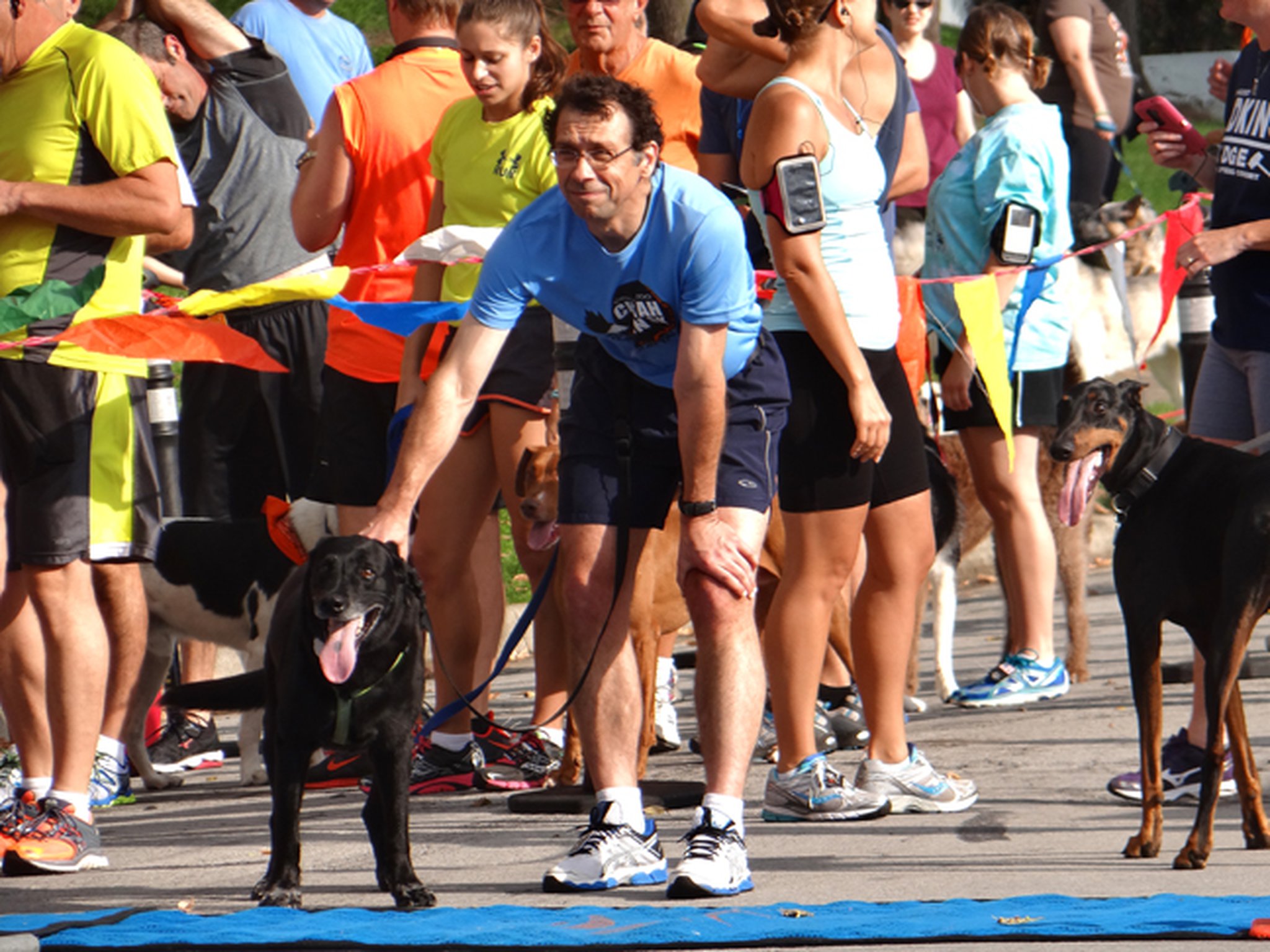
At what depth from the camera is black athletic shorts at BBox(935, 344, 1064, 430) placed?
23.6ft

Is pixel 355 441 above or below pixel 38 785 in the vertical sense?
above

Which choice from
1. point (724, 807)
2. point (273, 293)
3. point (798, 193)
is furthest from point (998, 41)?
point (724, 807)

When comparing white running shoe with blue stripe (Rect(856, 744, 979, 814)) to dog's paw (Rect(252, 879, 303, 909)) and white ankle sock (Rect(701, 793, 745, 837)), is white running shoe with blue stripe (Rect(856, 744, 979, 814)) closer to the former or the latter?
white ankle sock (Rect(701, 793, 745, 837))

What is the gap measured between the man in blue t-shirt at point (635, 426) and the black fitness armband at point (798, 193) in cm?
33

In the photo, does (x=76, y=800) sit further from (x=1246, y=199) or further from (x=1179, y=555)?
(x=1246, y=199)

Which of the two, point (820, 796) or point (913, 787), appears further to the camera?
point (913, 787)

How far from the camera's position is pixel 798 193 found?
4836 mm

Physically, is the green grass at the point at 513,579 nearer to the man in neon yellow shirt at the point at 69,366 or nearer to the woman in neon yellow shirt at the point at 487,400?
the woman in neon yellow shirt at the point at 487,400

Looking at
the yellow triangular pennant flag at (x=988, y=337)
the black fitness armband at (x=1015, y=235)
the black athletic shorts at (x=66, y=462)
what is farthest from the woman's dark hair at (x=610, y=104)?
the black fitness armband at (x=1015, y=235)

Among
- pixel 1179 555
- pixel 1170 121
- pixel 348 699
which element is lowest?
pixel 348 699

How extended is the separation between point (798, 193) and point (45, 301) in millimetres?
2055

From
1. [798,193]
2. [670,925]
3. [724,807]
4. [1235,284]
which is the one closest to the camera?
[670,925]

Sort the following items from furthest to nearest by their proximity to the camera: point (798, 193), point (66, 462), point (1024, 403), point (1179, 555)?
point (1024, 403) < point (66, 462) < point (798, 193) < point (1179, 555)

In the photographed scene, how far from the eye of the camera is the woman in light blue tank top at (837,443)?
4.92 metres
